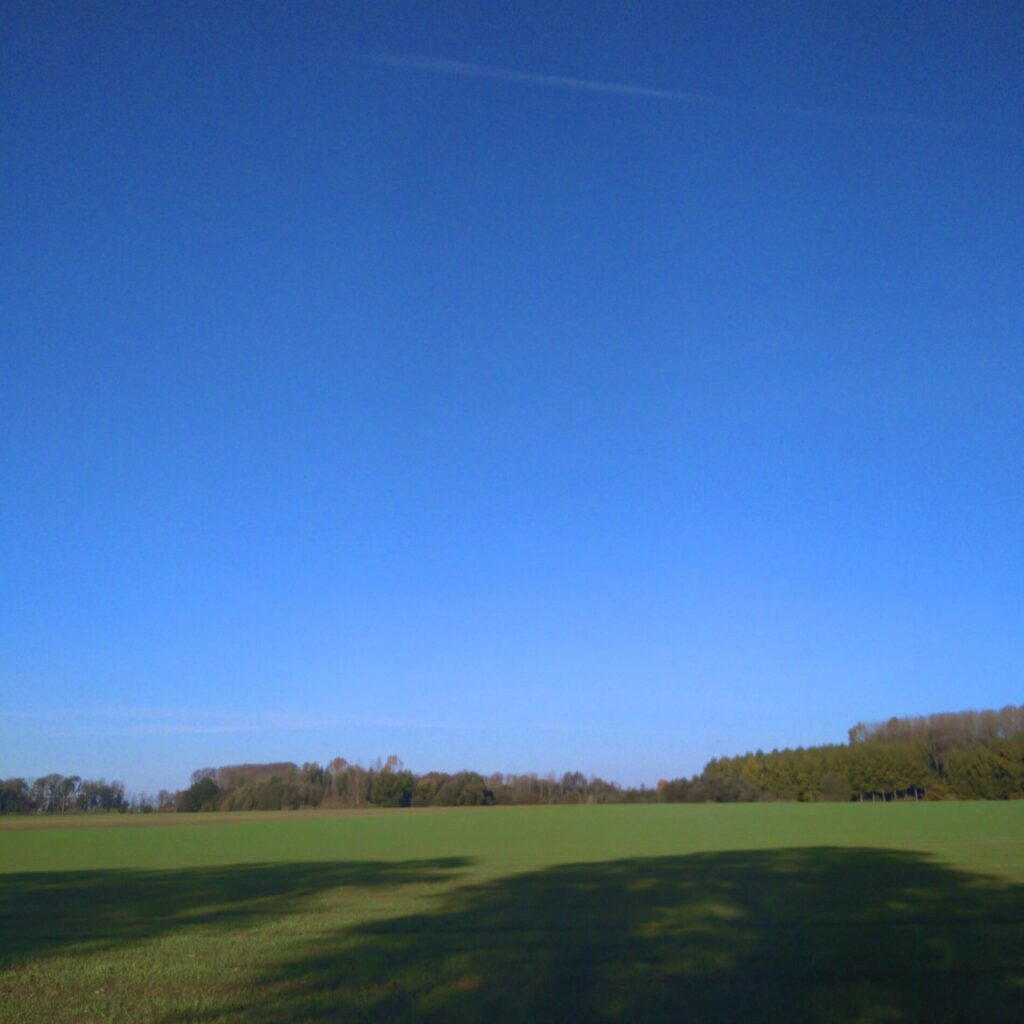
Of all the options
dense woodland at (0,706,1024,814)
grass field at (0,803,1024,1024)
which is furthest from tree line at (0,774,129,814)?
grass field at (0,803,1024,1024)

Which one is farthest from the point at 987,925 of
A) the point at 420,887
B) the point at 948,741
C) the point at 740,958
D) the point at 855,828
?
the point at 948,741

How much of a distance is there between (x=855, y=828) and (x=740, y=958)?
1445 inches

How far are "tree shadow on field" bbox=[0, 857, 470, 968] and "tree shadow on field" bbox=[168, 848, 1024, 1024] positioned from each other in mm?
3781

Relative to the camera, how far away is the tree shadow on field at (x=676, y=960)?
969cm

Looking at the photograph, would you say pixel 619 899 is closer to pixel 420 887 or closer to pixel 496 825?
pixel 420 887

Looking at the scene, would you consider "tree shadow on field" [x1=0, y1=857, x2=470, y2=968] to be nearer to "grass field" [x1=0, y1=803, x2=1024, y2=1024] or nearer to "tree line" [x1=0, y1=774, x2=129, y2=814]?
"grass field" [x1=0, y1=803, x2=1024, y2=1024]

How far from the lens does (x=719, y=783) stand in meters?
117

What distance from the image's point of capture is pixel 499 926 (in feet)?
50.3

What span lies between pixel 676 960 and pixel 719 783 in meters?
112

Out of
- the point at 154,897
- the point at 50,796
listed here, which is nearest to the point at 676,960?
the point at 154,897

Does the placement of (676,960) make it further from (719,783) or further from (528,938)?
(719,783)

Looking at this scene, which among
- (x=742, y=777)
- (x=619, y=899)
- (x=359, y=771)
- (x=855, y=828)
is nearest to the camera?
(x=619, y=899)

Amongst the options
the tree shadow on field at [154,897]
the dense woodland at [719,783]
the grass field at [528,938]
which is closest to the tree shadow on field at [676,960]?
the grass field at [528,938]

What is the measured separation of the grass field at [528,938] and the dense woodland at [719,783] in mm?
72950
